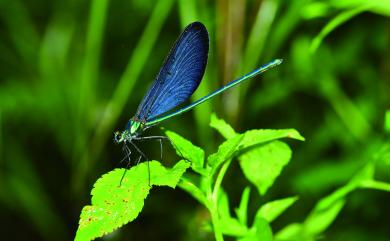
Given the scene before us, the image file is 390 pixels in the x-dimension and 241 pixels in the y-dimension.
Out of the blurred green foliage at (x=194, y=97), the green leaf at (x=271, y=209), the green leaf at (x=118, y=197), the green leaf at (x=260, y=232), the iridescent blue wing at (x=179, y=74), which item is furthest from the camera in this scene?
the blurred green foliage at (x=194, y=97)

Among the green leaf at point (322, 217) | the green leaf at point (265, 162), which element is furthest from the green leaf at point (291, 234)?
the green leaf at point (265, 162)

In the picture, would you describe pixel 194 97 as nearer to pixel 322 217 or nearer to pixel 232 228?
pixel 322 217

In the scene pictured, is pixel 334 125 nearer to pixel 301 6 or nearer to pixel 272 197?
pixel 272 197

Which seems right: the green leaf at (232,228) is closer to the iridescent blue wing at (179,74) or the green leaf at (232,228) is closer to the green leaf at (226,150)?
the green leaf at (226,150)

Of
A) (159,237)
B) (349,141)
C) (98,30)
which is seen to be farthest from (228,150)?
(159,237)

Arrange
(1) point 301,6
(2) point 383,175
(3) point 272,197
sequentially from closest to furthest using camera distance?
(1) point 301,6 → (2) point 383,175 → (3) point 272,197
